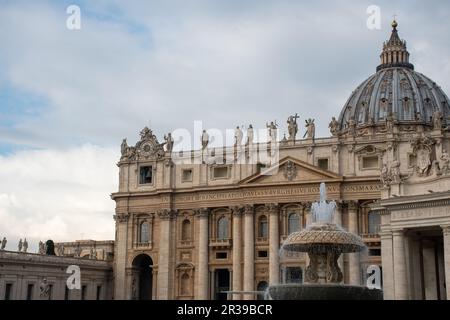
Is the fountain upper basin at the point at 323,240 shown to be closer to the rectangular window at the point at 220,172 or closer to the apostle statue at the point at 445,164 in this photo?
the apostle statue at the point at 445,164

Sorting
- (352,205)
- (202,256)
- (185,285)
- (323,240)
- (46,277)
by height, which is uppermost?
(352,205)

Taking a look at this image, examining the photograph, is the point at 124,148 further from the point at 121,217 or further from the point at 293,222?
the point at 293,222

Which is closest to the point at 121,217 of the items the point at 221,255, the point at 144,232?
the point at 144,232

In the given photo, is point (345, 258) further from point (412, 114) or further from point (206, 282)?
point (412, 114)

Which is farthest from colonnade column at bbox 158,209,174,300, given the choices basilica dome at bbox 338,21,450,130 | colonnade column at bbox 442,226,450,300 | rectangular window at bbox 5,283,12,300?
colonnade column at bbox 442,226,450,300

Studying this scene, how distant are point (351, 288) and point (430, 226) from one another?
1138 cm

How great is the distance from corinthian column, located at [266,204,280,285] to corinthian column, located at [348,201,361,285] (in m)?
6.40

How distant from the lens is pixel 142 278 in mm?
73938

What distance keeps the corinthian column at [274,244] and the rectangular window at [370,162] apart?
866 cm

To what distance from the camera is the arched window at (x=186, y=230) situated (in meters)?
69.9

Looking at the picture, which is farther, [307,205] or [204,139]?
[204,139]

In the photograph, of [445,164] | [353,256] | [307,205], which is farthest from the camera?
[307,205]

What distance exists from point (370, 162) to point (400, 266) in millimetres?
29006

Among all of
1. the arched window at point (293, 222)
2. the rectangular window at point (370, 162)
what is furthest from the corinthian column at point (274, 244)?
the rectangular window at point (370, 162)
